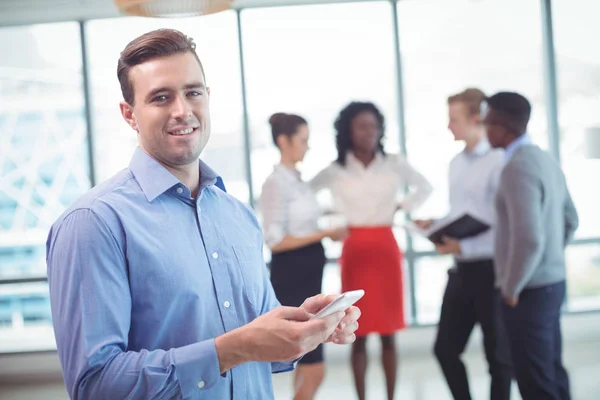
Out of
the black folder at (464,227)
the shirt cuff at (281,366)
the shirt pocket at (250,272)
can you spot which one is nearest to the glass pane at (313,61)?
the black folder at (464,227)

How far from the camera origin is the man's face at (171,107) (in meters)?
1.40

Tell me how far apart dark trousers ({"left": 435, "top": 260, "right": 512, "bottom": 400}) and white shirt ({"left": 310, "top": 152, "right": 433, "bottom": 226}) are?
1.77 ft

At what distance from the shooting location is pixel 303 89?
5.68 meters

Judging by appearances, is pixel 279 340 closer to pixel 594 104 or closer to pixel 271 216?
pixel 271 216

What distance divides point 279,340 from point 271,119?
2690 mm

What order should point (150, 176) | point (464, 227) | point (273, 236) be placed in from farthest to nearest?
point (273, 236) → point (464, 227) → point (150, 176)

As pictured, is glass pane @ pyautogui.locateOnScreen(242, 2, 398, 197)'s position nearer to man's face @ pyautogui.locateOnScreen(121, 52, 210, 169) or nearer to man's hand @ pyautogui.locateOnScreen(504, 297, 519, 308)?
man's hand @ pyautogui.locateOnScreen(504, 297, 519, 308)

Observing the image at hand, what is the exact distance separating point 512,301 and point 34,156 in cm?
423

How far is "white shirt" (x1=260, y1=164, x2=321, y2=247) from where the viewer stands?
3.59 meters

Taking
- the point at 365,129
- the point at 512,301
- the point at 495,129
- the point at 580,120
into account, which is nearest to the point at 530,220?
the point at 512,301

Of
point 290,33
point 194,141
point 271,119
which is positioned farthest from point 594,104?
point 194,141

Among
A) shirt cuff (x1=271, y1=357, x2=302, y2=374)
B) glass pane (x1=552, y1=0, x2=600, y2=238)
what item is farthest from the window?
shirt cuff (x1=271, y1=357, x2=302, y2=374)

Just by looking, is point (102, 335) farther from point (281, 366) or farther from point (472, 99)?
point (472, 99)

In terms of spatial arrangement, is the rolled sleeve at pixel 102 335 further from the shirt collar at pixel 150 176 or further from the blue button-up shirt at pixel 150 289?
the shirt collar at pixel 150 176
